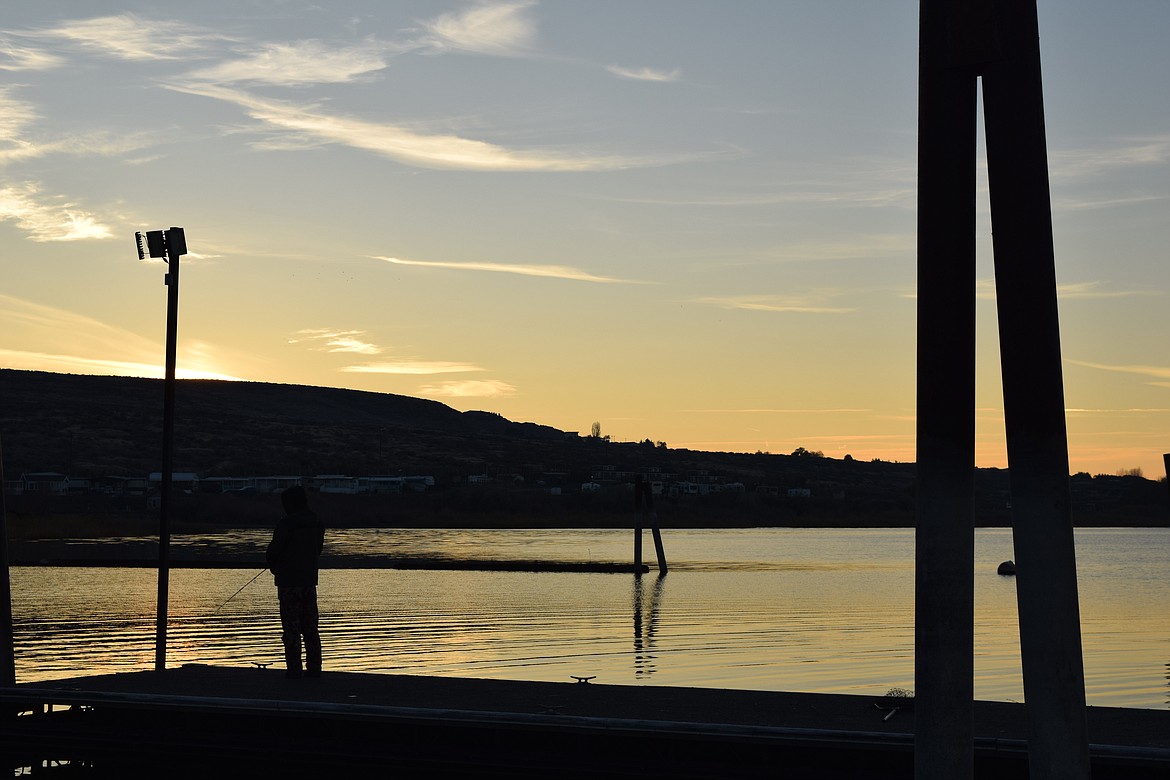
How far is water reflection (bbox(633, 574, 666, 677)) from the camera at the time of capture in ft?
79.5

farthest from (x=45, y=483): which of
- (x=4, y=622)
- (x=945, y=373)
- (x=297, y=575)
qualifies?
(x=945, y=373)

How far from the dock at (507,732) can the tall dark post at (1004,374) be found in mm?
4407

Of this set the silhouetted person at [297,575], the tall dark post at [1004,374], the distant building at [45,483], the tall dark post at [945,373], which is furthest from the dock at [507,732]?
the distant building at [45,483]

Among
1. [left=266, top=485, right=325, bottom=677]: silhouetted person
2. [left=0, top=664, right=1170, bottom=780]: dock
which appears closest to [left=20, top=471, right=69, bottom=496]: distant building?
[left=266, top=485, right=325, bottom=677]: silhouetted person

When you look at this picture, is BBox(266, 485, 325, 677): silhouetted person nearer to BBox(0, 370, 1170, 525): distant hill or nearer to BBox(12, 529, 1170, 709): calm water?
BBox(12, 529, 1170, 709): calm water

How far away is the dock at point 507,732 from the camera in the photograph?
1059 centimetres

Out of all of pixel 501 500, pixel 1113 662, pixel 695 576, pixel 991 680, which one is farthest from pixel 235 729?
pixel 501 500

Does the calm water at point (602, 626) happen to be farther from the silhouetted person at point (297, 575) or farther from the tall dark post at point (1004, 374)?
the tall dark post at point (1004, 374)

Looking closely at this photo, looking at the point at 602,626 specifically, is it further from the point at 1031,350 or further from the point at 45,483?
the point at 45,483

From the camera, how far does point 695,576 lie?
58.1m

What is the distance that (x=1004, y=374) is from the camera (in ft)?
19.6

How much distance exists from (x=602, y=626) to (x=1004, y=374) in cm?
2744

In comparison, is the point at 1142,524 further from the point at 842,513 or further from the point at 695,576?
the point at 695,576

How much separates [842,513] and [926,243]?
173692 millimetres
